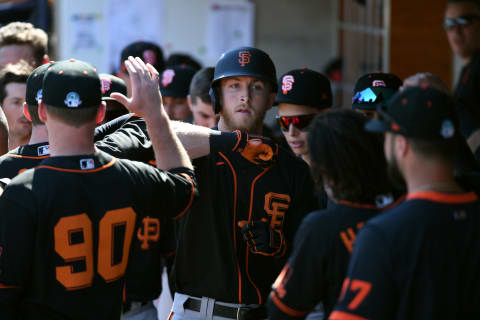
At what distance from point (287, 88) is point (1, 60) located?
2630mm

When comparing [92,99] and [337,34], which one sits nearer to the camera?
[92,99]

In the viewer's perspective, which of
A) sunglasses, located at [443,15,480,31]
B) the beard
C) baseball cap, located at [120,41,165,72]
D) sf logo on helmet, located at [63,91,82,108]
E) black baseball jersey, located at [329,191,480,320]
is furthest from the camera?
baseball cap, located at [120,41,165,72]

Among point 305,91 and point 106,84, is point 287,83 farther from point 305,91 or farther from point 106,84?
point 106,84

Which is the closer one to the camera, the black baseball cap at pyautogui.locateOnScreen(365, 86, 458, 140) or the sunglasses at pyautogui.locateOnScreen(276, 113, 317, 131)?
the black baseball cap at pyautogui.locateOnScreen(365, 86, 458, 140)

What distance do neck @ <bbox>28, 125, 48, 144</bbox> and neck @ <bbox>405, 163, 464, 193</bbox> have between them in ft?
6.65

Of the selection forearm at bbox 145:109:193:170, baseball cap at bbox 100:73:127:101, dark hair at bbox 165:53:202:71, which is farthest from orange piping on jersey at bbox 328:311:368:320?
dark hair at bbox 165:53:202:71

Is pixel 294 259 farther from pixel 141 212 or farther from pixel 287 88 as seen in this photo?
pixel 287 88

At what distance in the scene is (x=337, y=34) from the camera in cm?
978

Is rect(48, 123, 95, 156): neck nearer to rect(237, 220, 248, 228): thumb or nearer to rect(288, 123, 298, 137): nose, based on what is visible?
rect(237, 220, 248, 228): thumb

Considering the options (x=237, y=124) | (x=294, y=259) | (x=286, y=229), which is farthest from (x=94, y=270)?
(x=237, y=124)

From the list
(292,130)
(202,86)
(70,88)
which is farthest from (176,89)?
(70,88)

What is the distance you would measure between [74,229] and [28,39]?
9.95ft

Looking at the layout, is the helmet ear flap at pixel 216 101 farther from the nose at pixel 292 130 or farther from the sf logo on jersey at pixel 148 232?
the sf logo on jersey at pixel 148 232

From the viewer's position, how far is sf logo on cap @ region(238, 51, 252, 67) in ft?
12.4
